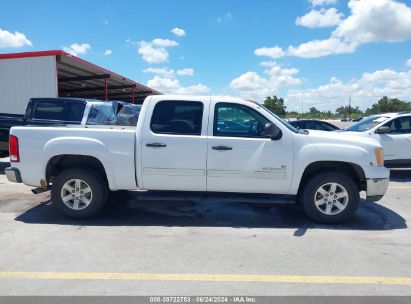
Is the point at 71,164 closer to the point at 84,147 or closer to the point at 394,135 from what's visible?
the point at 84,147

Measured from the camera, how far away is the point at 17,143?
5.94 m

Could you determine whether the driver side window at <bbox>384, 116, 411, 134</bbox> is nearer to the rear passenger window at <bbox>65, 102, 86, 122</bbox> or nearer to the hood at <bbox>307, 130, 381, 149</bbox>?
the hood at <bbox>307, 130, 381, 149</bbox>

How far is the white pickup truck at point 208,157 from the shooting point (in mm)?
5719

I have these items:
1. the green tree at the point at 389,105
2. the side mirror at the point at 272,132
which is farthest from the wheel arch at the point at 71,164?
the green tree at the point at 389,105

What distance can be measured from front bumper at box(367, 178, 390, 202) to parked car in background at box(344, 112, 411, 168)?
4129 millimetres

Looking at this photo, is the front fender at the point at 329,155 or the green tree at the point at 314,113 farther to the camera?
the green tree at the point at 314,113

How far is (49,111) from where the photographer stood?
9766 millimetres

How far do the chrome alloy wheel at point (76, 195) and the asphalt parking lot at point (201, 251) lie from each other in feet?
0.86

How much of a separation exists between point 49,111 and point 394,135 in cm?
860

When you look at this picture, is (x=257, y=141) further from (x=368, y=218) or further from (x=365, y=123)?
(x=365, y=123)

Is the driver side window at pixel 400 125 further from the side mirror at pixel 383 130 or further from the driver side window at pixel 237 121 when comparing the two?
the driver side window at pixel 237 121

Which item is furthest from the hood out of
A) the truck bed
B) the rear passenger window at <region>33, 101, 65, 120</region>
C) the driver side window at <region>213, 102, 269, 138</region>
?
the rear passenger window at <region>33, 101, 65, 120</region>

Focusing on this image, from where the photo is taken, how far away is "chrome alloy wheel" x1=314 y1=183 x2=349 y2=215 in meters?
5.81

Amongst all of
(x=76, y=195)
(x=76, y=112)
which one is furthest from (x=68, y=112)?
(x=76, y=195)
